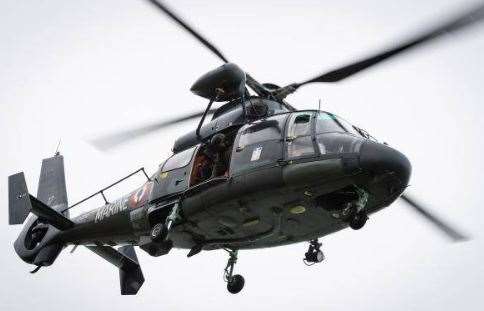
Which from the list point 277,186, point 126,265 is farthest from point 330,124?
point 126,265

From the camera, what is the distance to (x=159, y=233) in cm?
1274

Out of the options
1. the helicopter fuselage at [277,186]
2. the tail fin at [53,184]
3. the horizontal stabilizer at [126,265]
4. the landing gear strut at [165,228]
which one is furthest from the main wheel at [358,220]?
the tail fin at [53,184]

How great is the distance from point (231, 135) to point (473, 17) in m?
5.90

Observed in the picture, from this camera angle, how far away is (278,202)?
11711mm

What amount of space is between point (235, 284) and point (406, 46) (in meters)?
7.17

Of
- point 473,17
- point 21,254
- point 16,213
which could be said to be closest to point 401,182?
point 473,17

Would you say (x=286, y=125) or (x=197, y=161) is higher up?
(x=286, y=125)

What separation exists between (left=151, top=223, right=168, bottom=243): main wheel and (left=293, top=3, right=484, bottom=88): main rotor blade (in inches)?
175

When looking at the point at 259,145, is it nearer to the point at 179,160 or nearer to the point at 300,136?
the point at 300,136

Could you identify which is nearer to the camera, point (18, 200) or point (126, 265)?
point (18, 200)

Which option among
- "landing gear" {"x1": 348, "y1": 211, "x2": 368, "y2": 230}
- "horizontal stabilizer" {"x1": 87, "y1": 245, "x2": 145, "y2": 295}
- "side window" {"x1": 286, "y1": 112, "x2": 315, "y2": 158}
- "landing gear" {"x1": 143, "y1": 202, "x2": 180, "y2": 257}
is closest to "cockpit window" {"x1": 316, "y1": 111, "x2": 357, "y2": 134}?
"side window" {"x1": 286, "y1": 112, "x2": 315, "y2": 158}

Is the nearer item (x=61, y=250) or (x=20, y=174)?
(x=20, y=174)

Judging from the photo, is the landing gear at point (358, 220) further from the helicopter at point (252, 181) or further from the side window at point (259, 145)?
the side window at point (259, 145)

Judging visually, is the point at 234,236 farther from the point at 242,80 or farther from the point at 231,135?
the point at 242,80
